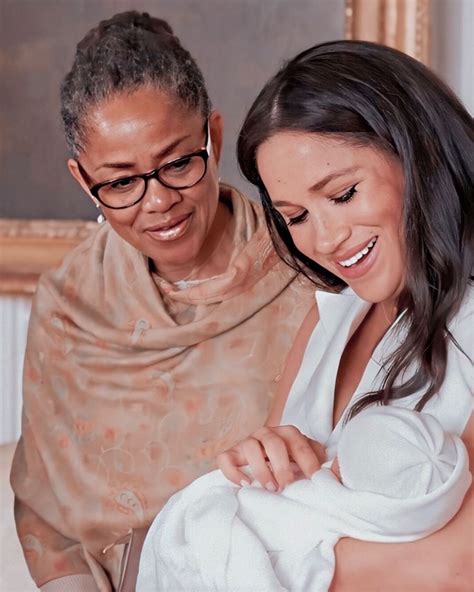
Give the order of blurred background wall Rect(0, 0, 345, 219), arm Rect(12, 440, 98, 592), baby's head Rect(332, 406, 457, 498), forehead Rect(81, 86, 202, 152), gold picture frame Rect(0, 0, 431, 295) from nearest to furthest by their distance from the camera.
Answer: baby's head Rect(332, 406, 457, 498), forehead Rect(81, 86, 202, 152), arm Rect(12, 440, 98, 592), gold picture frame Rect(0, 0, 431, 295), blurred background wall Rect(0, 0, 345, 219)

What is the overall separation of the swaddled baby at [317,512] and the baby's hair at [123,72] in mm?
691

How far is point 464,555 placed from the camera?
1.08 m

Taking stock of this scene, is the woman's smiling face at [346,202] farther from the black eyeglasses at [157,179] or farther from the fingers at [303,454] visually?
the black eyeglasses at [157,179]

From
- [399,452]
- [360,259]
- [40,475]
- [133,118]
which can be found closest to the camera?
[399,452]

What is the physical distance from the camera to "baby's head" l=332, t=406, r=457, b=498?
1.00 metres

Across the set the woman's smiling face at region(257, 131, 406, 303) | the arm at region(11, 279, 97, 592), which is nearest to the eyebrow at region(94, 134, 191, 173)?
the arm at region(11, 279, 97, 592)

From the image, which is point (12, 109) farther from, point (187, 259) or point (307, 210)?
point (307, 210)

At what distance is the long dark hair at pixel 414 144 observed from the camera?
1192 mm

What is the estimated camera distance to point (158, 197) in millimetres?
1662

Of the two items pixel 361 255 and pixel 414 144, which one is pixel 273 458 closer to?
pixel 361 255

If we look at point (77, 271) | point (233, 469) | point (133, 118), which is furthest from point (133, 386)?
point (233, 469)

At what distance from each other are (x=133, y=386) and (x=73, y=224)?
0.73 metres

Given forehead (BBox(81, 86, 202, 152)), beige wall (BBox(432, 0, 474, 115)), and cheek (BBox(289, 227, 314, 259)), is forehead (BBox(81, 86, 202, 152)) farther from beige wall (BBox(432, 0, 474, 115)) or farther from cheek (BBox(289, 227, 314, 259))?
beige wall (BBox(432, 0, 474, 115))

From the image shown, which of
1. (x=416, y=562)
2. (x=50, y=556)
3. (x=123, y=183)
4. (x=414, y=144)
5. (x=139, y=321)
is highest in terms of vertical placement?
(x=414, y=144)
